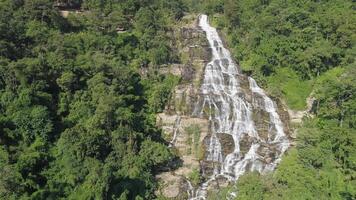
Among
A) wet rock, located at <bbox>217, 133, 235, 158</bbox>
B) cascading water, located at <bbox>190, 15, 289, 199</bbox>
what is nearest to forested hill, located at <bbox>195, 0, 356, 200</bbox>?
cascading water, located at <bbox>190, 15, 289, 199</bbox>

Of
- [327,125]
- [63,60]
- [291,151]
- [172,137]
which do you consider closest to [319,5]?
[327,125]

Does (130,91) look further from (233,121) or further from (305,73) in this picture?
(305,73)

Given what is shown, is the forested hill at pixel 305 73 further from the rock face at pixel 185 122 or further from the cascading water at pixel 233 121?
the rock face at pixel 185 122

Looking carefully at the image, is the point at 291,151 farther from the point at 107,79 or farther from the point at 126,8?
the point at 126,8

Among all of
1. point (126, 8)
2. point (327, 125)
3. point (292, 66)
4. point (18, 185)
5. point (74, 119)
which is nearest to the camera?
point (18, 185)

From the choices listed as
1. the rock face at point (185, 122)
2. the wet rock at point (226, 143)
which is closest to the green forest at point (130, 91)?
the rock face at point (185, 122)

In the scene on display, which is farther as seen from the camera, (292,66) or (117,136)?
(292,66)
